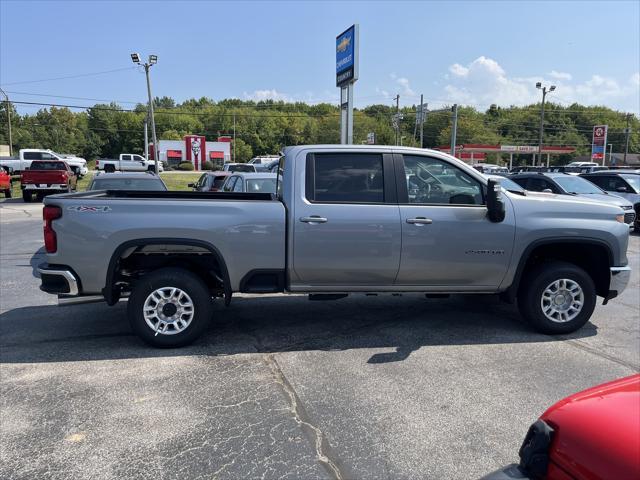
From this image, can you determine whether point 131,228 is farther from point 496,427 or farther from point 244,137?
point 244,137

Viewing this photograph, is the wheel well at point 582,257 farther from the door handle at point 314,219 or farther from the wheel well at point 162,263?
the wheel well at point 162,263

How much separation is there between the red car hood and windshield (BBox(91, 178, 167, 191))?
10327 millimetres

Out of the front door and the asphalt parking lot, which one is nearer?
the asphalt parking lot

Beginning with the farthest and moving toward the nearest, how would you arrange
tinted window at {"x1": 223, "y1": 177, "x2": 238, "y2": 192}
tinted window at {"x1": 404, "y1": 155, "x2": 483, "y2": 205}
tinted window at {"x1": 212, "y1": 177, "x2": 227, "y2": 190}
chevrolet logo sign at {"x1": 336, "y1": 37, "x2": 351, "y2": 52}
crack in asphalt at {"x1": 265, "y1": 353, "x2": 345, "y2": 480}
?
chevrolet logo sign at {"x1": 336, "y1": 37, "x2": 351, "y2": 52}, tinted window at {"x1": 212, "y1": 177, "x2": 227, "y2": 190}, tinted window at {"x1": 223, "y1": 177, "x2": 238, "y2": 192}, tinted window at {"x1": 404, "y1": 155, "x2": 483, "y2": 205}, crack in asphalt at {"x1": 265, "y1": 353, "x2": 345, "y2": 480}

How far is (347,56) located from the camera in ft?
63.2

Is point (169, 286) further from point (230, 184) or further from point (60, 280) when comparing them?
point (230, 184)

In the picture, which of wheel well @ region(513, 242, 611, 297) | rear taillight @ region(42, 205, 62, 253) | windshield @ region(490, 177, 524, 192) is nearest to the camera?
rear taillight @ region(42, 205, 62, 253)

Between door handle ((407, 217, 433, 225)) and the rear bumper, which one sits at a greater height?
door handle ((407, 217, 433, 225))

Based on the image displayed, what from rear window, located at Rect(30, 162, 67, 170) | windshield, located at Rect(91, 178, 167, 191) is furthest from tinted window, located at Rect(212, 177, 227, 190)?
rear window, located at Rect(30, 162, 67, 170)

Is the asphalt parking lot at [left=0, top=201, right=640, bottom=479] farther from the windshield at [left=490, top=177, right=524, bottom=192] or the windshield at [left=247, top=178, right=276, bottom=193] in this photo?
the windshield at [left=247, top=178, right=276, bottom=193]

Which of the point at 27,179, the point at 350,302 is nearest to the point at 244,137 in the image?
the point at 27,179

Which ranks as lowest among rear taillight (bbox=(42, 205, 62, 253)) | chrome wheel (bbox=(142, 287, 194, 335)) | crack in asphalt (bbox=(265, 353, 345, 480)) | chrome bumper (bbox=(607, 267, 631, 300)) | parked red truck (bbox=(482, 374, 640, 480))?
crack in asphalt (bbox=(265, 353, 345, 480))

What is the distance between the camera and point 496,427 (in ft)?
11.9

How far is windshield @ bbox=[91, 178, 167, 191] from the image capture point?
1109 centimetres
